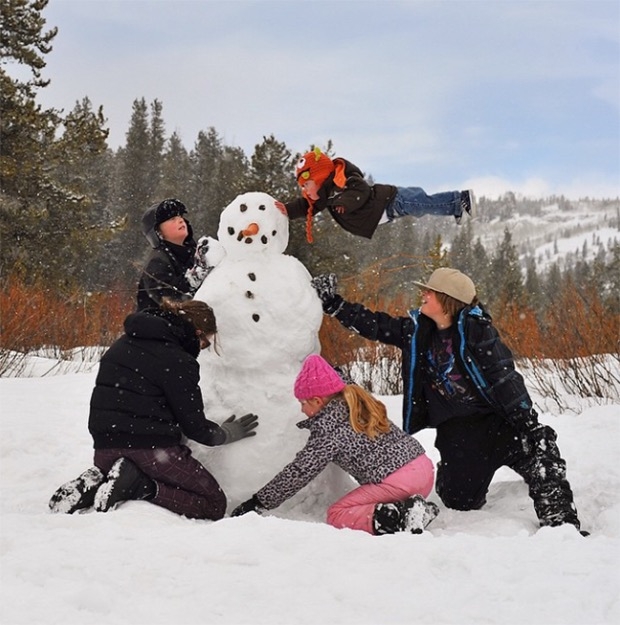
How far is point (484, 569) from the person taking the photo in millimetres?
2240

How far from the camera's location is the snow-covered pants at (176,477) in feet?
11.0

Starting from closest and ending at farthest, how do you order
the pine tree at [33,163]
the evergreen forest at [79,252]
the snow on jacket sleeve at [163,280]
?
the snow on jacket sleeve at [163,280]
the evergreen forest at [79,252]
the pine tree at [33,163]

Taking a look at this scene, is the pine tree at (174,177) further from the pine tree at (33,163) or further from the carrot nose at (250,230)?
the carrot nose at (250,230)

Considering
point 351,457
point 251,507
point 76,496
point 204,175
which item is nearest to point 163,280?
point 76,496

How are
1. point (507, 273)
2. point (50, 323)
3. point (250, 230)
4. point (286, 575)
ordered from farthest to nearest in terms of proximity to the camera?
point (507, 273)
point (50, 323)
point (250, 230)
point (286, 575)

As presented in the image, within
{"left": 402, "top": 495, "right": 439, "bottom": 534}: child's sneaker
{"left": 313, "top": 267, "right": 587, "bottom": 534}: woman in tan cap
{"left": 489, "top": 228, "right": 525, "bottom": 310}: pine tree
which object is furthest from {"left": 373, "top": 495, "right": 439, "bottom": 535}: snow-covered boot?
{"left": 489, "top": 228, "right": 525, "bottom": 310}: pine tree

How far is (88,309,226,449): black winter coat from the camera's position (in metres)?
3.35

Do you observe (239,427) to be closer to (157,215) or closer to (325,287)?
(325,287)

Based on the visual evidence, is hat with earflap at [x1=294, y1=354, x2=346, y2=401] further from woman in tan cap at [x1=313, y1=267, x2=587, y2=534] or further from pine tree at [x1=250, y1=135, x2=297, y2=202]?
pine tree at [x1=250, y1=135, x2=297, y2=202]

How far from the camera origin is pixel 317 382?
3.33 m

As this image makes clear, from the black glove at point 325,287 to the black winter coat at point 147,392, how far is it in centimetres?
98

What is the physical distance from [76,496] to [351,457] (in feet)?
4.72

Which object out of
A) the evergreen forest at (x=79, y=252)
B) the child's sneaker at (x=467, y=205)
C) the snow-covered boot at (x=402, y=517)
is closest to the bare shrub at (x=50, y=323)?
the evergreen forest at (x=79, y=252)

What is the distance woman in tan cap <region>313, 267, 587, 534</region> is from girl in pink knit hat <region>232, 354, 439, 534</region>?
1.74 feet
